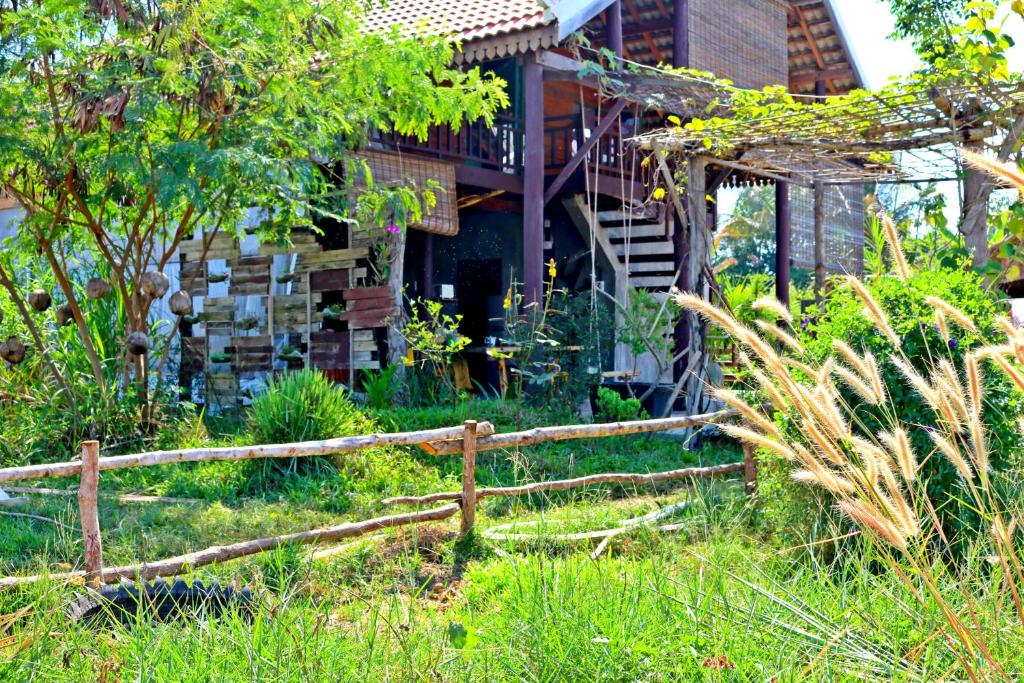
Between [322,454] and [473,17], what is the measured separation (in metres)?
6.79

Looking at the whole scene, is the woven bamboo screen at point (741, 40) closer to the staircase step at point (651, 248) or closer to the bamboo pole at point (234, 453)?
the staircase step at point (651, 248)

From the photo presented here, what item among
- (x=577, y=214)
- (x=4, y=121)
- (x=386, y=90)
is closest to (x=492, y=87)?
(x=386, y=90)

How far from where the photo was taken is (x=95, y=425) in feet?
27.7

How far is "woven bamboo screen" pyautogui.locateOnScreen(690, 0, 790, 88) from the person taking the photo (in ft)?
42.4

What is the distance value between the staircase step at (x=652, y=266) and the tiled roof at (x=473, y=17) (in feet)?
12.9

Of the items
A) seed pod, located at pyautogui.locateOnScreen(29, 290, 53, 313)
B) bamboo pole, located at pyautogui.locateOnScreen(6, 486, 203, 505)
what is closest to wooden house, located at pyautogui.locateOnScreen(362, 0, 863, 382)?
seed pod, located at pyautogui.locateOnScreen(29, 290, 53, 313)

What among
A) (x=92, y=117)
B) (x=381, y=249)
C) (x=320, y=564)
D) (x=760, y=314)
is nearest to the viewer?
(x=320, y=564)

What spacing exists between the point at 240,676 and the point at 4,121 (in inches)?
262

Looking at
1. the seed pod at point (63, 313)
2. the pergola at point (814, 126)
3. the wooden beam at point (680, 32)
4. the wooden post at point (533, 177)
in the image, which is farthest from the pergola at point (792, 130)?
the seed pod at point (63, 313)

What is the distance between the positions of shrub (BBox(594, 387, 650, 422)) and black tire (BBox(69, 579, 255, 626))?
5.71m

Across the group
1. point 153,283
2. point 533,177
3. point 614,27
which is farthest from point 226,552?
point 614,27

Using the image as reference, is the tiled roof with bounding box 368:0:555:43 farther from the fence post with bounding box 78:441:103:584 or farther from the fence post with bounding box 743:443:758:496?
the fence post with bounding box 78:441:103:584

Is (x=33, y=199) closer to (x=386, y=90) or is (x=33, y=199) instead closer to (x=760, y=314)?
(x=386, y=90)

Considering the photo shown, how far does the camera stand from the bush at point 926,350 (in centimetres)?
481
